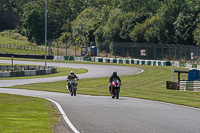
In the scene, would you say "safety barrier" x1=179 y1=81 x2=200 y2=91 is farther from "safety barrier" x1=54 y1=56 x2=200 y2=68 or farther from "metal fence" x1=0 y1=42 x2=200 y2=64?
"metal fence" x1=0 y1=42 x2=200 y2=64

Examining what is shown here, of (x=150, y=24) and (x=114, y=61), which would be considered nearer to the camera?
(x=114, y=61)

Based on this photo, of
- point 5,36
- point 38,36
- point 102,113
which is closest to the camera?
point 102,113

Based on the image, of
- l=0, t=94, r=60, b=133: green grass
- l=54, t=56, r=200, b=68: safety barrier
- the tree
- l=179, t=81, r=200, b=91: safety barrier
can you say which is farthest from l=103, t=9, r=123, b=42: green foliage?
l=0, t=94, r=60, b=133: green grass

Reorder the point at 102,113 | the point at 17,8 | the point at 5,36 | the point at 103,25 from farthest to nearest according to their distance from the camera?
the point at 17,8 < the point at 5,36 < the point at 103,25 < the point at 102,113

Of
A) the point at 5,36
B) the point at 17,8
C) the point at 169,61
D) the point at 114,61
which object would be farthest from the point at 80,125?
the point at 17,8

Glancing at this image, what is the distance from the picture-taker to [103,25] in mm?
113812

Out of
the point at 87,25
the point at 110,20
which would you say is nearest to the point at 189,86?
the point at 110,20

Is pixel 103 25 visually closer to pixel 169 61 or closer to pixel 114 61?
pixel 114 61

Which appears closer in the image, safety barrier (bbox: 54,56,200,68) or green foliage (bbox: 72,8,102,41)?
safety barrier (bbox: 54,56,200,68)

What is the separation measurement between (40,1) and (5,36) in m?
17.0

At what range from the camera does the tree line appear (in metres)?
87.6

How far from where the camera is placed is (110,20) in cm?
10900

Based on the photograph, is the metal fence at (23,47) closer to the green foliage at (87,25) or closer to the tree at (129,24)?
the green foliage at (87,25)

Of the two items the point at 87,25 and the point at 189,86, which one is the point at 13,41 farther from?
the point at 189,86
